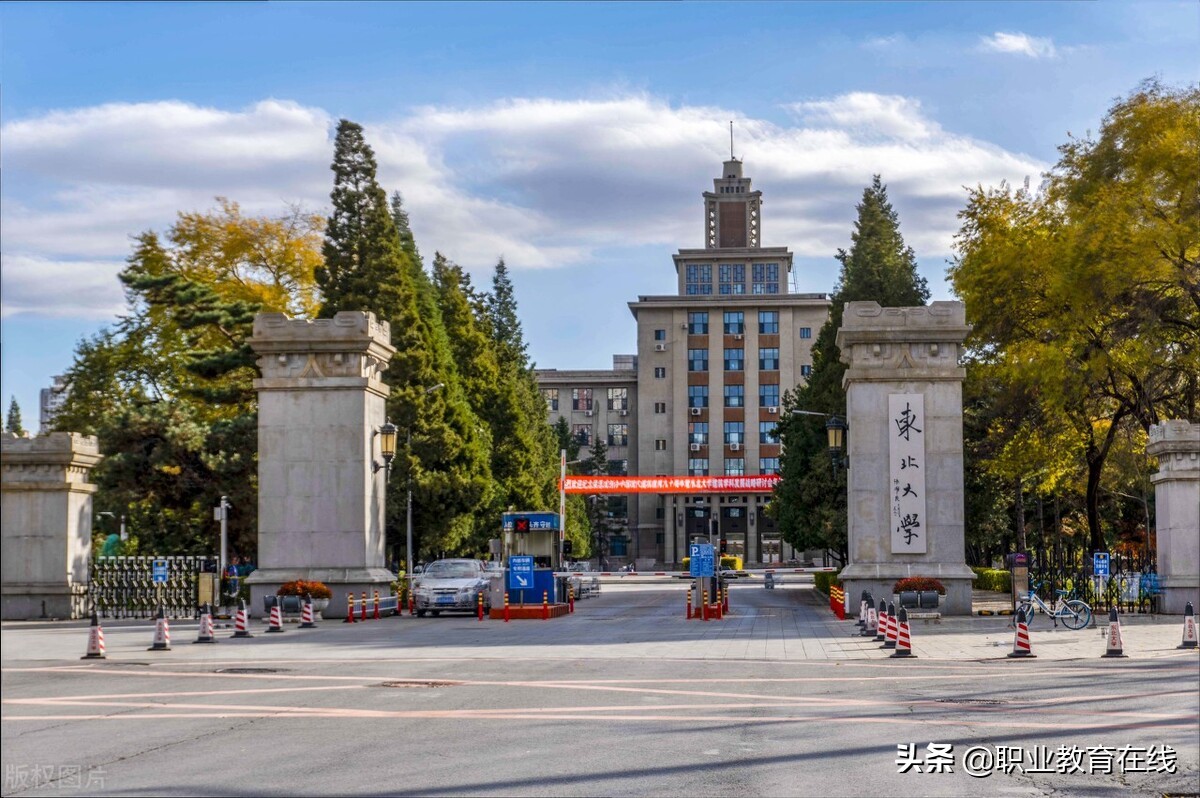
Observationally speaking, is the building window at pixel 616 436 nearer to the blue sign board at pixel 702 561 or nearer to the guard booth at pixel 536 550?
the guard booth at pixel 536 550

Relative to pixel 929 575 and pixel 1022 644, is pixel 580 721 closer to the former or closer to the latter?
pixel 1022 644

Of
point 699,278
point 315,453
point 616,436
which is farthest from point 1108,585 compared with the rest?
point 699,278

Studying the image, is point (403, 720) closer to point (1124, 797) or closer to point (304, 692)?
point (304, 692)

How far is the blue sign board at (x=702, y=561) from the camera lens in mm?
38594

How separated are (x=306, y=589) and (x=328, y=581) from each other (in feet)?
3.68

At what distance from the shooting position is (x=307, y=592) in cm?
3556

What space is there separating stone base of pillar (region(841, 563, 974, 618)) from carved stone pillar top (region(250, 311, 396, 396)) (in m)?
14.0

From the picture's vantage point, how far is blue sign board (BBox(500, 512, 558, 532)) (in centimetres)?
4934

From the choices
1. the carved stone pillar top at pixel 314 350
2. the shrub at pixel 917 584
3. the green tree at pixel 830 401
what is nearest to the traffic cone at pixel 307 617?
Result: the carved stone pillar top at pixel 314 350

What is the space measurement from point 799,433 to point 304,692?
150 feet

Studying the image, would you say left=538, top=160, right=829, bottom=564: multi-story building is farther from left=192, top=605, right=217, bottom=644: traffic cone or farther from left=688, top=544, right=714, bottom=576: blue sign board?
left=192, top=605, right=217, bottom=644: traffic cone

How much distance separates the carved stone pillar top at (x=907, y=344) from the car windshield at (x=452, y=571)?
12325 mm

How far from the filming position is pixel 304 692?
17438 millimetres

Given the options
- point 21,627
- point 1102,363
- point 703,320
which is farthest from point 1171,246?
point 703,320
